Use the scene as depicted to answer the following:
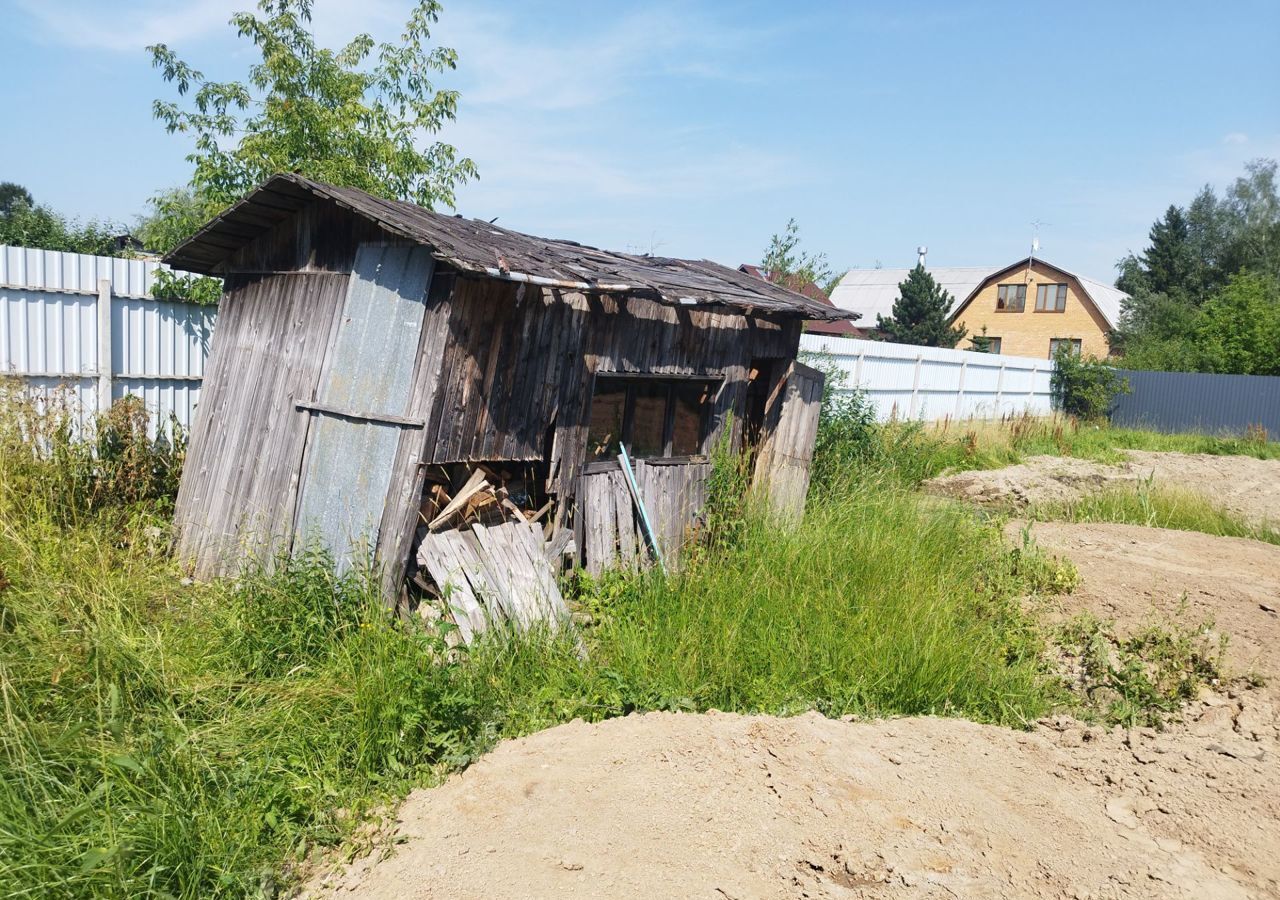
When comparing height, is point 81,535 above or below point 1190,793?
above

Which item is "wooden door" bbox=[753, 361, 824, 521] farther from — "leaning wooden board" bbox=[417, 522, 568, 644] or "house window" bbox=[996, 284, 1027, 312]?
"house window" bbox=[996, 284, 1027, 312]

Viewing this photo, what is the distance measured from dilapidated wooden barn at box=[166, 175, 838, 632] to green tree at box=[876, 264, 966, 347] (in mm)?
29658

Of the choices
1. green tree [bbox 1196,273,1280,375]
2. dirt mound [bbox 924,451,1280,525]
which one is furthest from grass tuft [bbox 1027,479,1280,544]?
green tree [bbox 1196,273,1280,375]

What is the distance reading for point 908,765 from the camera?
4.37 m

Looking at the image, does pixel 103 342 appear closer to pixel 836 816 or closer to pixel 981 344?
pixel 836 816

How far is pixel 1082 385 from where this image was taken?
2402 centimetres

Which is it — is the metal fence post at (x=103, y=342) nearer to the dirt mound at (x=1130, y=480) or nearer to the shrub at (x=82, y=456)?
the shrub at (x=82, y=456)

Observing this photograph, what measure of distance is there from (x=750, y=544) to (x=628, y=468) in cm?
120

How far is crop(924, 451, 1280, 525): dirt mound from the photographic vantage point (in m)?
12.9

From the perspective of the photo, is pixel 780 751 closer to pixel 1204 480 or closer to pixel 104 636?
pixel 104 636

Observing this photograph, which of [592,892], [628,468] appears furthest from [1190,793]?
[628,468]

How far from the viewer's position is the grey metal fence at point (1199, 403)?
Answer: 23172 mm

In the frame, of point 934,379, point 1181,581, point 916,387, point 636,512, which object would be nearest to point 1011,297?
point 934,379

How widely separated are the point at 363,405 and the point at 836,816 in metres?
4.09
